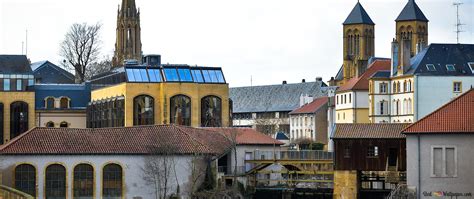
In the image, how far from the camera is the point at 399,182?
72.7 meters

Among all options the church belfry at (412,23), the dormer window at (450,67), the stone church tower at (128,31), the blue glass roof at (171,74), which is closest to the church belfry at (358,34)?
the church belfry at (412,23)

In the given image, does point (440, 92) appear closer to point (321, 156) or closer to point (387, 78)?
point (387, 78)

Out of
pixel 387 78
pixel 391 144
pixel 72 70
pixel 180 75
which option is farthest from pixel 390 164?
pixel 72 70

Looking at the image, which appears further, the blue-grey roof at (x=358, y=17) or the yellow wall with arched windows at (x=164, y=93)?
the blue-grey roof at (x=358, y=17)

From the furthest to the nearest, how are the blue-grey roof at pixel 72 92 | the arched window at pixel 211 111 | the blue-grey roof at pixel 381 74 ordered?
1. the blue-grey roof at pixel 72 92
2. the blue-grey roof at pixel 381 74
3. the arched window at pixel 211 111

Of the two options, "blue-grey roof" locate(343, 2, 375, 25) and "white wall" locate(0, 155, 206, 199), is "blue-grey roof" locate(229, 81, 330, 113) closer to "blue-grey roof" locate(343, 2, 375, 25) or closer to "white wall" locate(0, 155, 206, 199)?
"blue-grey roof" locate(343, 2, 375, 25)

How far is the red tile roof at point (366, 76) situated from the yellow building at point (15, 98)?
3044 centimetres

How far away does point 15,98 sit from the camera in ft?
367

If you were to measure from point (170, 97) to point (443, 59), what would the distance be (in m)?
25.0

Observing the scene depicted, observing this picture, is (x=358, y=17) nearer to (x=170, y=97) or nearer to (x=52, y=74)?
(x=52, y=74)

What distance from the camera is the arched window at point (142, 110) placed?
9931 centimetres

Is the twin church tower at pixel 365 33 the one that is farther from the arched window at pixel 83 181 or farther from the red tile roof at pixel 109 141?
the arched window at pixel 83 181

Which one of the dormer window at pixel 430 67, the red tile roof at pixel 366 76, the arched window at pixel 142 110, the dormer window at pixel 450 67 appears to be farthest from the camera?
the red tile roof at pixel 366 76

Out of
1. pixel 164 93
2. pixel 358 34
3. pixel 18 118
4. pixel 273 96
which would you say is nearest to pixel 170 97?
pixel 164 93
